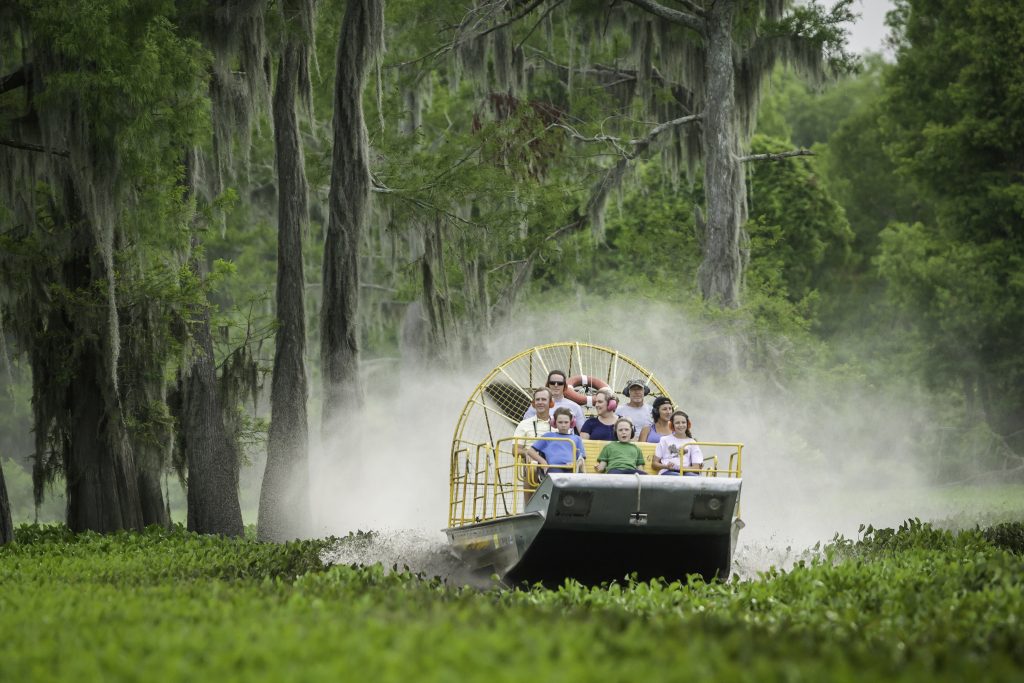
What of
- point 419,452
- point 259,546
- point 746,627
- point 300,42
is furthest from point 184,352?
point 746,627

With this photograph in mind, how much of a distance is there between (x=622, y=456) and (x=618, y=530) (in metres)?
0.94

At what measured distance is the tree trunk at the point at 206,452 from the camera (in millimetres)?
20547

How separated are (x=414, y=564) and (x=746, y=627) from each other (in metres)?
9.05

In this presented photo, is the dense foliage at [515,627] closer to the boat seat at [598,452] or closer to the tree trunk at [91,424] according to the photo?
the boat seat at [598,452]

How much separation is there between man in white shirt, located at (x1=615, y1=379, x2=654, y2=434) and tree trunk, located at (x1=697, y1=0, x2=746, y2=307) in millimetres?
10797

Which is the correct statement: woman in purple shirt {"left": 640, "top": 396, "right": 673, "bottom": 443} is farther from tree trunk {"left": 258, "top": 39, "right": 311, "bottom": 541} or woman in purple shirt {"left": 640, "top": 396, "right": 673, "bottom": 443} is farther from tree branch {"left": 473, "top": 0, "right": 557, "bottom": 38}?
tree branch {"left": 473, "top": 0, "right": 557, "bottom": 38}

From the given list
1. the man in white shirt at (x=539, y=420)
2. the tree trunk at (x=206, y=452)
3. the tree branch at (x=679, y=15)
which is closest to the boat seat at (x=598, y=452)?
the man in white shirt at (x=539, y=420)

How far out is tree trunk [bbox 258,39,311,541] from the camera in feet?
70.2

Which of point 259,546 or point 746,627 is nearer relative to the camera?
point 746,627

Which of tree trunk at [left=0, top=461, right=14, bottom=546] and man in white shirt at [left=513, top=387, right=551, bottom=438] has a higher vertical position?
man in white shirt at [left=513, top=387, right=551, bottom=438]

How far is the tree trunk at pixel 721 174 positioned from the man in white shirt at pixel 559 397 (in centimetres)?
1097

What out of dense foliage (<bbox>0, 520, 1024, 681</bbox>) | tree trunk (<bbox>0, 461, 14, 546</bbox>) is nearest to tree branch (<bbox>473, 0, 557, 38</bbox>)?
tree trunk (<bbox>0, 461, 14, 546</bbox>)

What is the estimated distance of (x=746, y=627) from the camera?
7.85 meters

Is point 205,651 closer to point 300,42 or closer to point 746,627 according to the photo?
point 746,627
